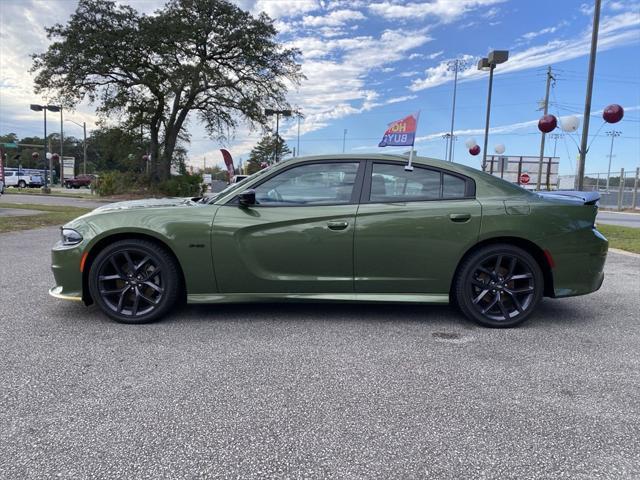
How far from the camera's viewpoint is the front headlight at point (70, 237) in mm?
3750

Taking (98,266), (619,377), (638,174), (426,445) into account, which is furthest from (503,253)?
(638,174)

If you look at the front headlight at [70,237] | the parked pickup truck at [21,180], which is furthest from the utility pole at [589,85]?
the parked pickup truck at [21,180]

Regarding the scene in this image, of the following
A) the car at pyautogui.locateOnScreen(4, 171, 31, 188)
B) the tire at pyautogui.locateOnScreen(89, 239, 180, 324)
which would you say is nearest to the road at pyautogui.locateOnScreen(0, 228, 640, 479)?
Answer: the tire at pyautogui.locateOnScreen(89, 239, 180, 324)

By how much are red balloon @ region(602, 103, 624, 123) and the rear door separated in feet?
30.0

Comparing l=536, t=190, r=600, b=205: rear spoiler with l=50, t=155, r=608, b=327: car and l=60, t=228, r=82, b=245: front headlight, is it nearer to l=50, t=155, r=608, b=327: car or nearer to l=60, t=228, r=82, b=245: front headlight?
l=50, t=155, r=608, b=327: car

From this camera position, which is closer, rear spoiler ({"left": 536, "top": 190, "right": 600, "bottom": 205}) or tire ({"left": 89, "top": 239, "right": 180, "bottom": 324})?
tire ({"left": 89, "top": 239, "right": 180, "bottom": 324})

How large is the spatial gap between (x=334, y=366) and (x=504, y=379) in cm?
109

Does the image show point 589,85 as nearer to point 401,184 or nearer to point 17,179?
point 401,184

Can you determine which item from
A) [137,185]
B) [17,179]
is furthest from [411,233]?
[17,179]

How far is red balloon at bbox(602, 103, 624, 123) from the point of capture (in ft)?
35.0

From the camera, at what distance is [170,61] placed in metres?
26.3

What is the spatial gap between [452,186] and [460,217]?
1.03ft

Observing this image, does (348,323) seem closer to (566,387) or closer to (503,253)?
(503,253)

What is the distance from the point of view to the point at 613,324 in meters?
4.08
